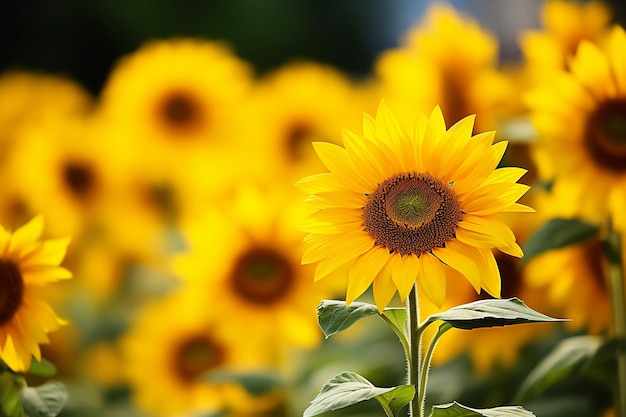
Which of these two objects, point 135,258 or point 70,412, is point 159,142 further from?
point 70,412

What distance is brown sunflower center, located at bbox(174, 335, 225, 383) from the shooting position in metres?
1.51

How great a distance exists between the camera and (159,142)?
1960mm

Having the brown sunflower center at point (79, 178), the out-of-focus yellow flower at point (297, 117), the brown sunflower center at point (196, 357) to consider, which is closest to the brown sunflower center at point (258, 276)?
the brown sunflower center at point (196, 357)

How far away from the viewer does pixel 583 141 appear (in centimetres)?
108

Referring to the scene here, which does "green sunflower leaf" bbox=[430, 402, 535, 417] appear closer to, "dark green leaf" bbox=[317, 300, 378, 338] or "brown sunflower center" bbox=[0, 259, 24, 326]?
"dark green leaf" bbox=[317, 300, 378, 338]

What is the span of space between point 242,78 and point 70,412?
76cm

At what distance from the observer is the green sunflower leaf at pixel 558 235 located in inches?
40.3

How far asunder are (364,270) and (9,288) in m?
0.28

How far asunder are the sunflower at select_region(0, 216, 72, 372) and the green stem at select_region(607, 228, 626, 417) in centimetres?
58

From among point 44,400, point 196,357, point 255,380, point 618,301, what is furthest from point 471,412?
point 196,357

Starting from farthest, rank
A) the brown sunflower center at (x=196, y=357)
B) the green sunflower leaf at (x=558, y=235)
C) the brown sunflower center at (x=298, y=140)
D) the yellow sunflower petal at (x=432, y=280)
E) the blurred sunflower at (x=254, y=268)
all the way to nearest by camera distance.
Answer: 1. the brown sunflower center at (x=298, y=140)
2. the brown sunflower center at (x=196, y=357)
3. the blurred sunflower at (x=254, y=268)
4. the green sunflower leaf at (x=558, y=235)
5. the yellow sunflower petal at (x=432, y=280)

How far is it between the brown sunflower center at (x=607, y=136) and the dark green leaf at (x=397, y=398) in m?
0.47

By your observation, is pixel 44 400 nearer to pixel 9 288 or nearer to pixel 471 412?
pixel 9 288

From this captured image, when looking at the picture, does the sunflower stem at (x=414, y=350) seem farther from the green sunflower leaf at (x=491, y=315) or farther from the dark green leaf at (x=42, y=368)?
the dark green leaf at (x=42, y=368)
